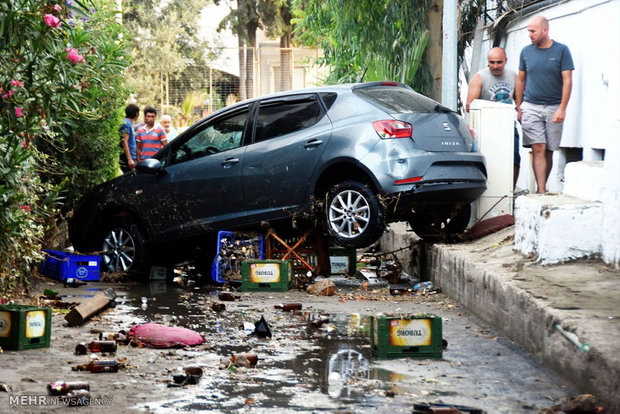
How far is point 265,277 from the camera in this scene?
1095 centimetres

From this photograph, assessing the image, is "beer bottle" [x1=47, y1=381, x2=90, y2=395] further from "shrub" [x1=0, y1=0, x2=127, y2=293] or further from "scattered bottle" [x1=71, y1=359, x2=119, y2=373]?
"shrub" [x1=0, y1=0, x2=127, y2=293]

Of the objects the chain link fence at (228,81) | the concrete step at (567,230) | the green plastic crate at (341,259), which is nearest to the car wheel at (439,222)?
the green plastic crate at (341,259)

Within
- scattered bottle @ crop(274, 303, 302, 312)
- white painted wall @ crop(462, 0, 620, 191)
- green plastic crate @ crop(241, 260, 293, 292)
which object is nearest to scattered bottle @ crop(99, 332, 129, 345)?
scattered bottle @ crop(274, 303, 302, 312)

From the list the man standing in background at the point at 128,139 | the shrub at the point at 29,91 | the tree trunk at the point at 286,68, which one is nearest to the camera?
the shrub at the point at 29,91

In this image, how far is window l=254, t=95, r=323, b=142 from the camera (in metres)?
11.3

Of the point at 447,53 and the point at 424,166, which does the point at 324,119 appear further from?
the point at 447,53

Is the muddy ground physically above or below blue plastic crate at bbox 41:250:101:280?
below

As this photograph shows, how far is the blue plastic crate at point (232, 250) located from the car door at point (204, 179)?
0.63ft

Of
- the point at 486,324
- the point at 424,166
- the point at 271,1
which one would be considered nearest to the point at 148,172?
the point at 424,166

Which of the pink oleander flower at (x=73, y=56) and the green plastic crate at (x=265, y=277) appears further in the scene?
the green plastic crate at (x=265, y=277)

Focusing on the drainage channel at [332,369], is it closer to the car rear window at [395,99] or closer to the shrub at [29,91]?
the shrub at [29,91]

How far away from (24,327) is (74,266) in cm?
477

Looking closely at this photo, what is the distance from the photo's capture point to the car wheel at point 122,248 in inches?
484
